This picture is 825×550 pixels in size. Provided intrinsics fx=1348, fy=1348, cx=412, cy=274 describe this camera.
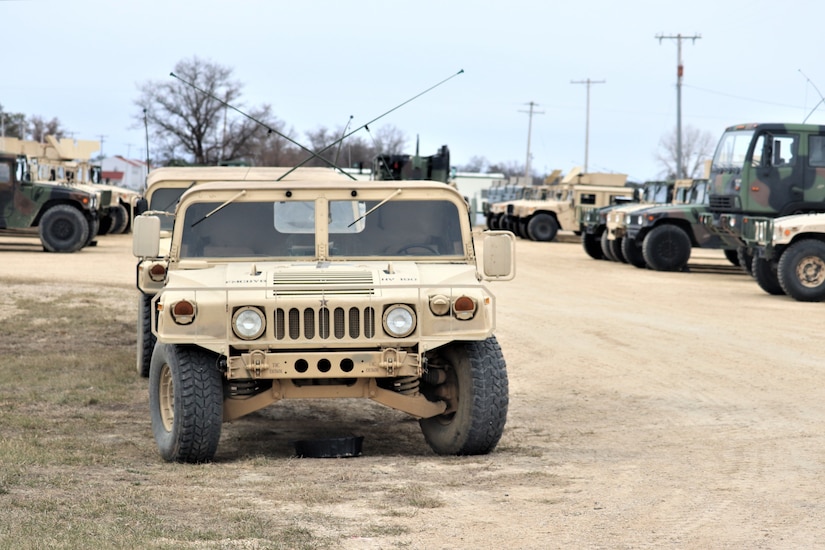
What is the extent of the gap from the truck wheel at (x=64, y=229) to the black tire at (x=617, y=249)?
10.6 metres

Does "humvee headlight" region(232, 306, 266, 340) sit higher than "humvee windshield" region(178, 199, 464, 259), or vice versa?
"humvee windshield" region(178, 199, 464, 259)

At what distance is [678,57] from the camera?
174ft

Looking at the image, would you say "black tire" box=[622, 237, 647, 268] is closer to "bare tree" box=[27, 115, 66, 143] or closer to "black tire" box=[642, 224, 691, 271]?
"black tire" box=[642, 224, 691, 271]

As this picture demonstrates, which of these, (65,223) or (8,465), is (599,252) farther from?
(8,465)

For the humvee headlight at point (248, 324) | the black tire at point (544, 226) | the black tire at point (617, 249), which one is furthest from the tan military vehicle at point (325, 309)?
the black tire at point (544, 226)

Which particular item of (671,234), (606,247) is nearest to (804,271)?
(671,234)

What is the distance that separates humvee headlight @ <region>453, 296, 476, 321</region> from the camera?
22.5 ft

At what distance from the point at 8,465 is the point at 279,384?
1390mm

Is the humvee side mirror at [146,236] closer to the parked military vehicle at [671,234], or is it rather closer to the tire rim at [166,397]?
the tire rim at [166,397]

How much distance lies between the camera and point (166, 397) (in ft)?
24.2

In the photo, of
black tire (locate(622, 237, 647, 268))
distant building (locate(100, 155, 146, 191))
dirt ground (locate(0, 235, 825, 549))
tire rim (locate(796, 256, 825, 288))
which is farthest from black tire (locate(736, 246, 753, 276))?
distant building (locate(100, 155, 146, 191))

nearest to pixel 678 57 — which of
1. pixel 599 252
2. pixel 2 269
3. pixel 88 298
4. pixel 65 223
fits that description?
pixel 599 252

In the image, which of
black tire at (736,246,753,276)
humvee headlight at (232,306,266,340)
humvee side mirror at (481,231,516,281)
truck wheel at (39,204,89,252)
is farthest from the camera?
truck wheel at (39,204,89,252)

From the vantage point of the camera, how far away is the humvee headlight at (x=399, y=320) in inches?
268
